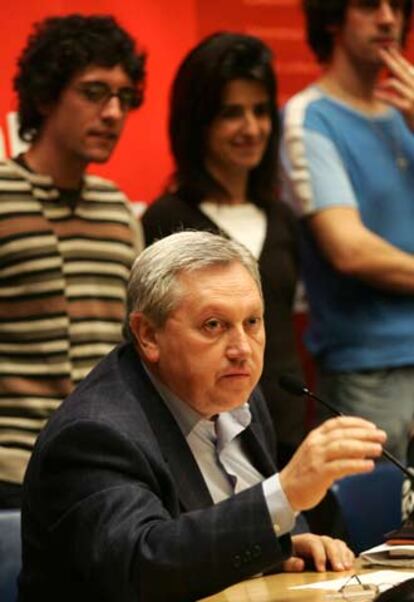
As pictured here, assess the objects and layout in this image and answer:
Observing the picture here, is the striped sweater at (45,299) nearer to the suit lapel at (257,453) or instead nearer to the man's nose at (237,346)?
the suit lapel at (257,453)

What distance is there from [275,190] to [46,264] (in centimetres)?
99

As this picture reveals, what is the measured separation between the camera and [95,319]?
4172 millimetres

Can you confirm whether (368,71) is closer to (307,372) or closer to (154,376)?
(307,372)

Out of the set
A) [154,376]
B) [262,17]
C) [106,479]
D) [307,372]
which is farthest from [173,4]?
[106,479]

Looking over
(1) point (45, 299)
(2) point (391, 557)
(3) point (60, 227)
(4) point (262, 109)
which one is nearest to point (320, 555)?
(2) point (391, 557)

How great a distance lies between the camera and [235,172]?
4664 millimetres

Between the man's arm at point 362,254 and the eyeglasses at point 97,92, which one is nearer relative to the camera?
the eyeglasses at point 97,92

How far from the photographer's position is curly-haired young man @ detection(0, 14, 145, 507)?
158 inches

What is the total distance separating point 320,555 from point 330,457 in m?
0.59

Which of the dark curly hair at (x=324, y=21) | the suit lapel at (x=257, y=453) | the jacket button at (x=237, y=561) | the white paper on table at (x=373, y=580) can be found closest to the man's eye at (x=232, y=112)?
the dark curly hair at (x=324, y=21)

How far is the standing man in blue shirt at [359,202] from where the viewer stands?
4.75 metres

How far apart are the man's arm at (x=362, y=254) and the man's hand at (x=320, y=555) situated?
5.34 feet

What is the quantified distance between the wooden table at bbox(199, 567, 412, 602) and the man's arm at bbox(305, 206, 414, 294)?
1.73m

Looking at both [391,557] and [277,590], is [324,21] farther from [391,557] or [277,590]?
[277,590]
